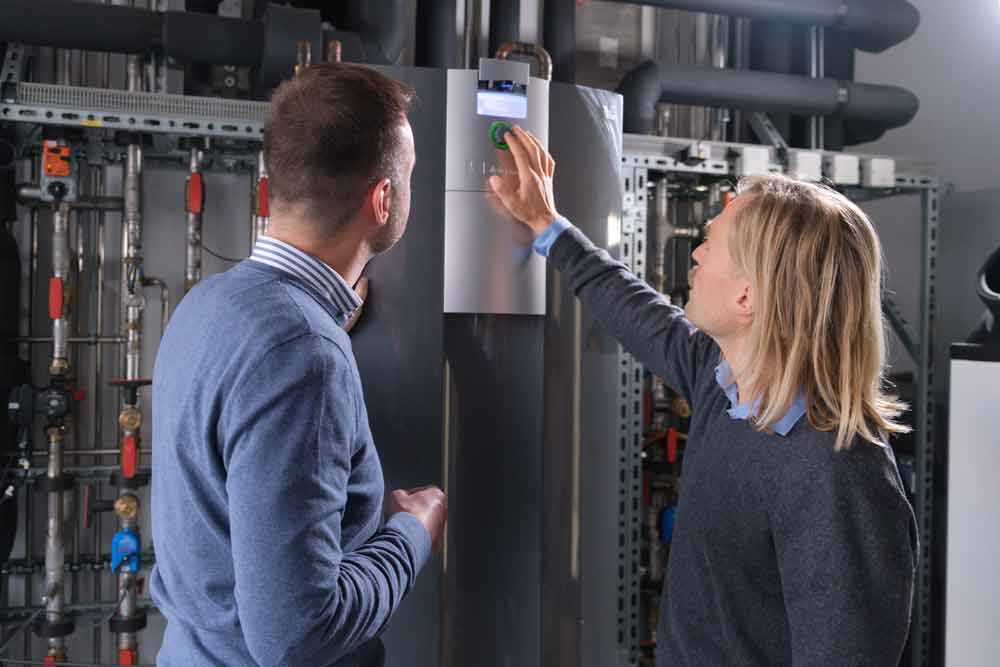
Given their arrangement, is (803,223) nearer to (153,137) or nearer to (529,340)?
(529,340)

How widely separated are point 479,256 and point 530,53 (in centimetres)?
42

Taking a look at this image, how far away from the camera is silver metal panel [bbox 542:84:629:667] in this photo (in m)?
1.50

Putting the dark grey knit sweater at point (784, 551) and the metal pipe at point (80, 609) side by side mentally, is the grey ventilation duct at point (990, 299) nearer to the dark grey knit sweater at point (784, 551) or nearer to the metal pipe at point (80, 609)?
the dark grey knit sweater at point (784, 551)

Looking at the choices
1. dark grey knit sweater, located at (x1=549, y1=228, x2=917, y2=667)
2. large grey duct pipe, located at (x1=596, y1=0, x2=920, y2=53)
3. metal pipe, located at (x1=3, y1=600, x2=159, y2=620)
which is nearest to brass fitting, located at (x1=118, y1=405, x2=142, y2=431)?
metal pipe, located at (x1=3, y1=600, x2=159, y2=620)

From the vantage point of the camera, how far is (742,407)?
112 centimetres

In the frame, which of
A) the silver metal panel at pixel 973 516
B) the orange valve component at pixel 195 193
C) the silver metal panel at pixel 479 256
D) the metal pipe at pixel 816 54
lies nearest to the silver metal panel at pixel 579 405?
the silver metal panel at pixel 479 256

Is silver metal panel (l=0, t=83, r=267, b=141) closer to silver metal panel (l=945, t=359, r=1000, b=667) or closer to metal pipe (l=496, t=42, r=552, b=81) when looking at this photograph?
metal pipe (l=496, t=42, r=552, b=81)

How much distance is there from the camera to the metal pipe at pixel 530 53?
1.50 metres

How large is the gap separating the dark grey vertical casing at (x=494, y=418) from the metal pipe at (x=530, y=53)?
73 millimetres

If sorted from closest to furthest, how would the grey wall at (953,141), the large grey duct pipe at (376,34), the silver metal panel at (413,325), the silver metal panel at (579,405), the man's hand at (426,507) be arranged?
the man's hand at (426,507) < the silver metal panel at (413,325) < the silver metal panel at (579,405) < the large grey duct pipe at (376,34) < the grey wall at (953,141)

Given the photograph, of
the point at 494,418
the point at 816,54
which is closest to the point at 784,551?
the point at 494,418

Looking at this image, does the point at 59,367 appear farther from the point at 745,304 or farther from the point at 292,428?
the point at 745,304

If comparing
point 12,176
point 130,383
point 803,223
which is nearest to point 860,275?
point 803,223

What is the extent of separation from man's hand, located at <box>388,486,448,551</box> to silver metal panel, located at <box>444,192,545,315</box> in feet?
1.14
